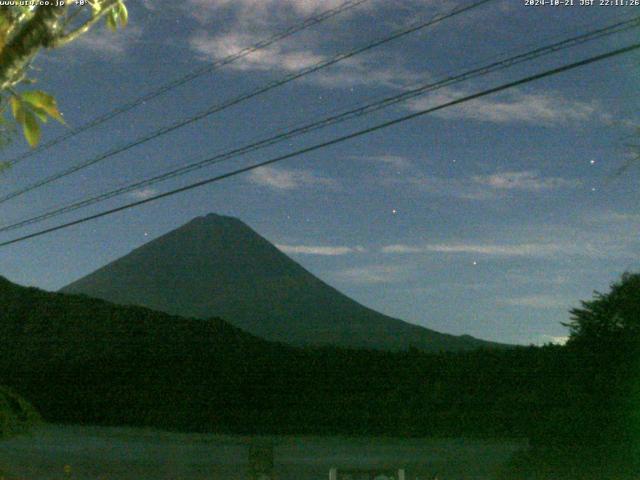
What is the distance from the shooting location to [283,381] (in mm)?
22250

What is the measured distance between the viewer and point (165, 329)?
81.0 feet

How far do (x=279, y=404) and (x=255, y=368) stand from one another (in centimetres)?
138

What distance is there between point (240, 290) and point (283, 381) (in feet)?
163

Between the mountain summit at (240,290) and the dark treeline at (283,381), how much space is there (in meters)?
20.3

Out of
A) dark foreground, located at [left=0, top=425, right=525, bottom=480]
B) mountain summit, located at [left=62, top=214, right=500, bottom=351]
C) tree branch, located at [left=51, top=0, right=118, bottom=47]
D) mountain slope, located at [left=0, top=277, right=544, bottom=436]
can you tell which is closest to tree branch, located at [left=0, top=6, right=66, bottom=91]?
tree branch, located at [left=51, top=0, right=118, bottom=47]

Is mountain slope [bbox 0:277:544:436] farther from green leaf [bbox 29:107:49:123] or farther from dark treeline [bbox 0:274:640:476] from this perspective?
green leaf [bbox 29:107:49:123]

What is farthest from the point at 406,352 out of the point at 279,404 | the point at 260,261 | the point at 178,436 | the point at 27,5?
the point at 260,261

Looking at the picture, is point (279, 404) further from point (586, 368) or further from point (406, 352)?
point (586, 368)

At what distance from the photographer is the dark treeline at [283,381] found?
58.6ft

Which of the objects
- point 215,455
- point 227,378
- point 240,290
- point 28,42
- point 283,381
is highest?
point 240,290

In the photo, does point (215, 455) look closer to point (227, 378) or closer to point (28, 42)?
point (227, 378)

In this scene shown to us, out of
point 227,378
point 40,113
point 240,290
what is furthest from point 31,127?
point 240,290

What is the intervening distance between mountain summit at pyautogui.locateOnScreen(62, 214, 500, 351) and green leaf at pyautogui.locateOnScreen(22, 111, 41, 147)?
3912 centimetres

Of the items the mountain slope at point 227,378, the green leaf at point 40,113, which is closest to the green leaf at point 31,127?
the green leaf at point 40,113
